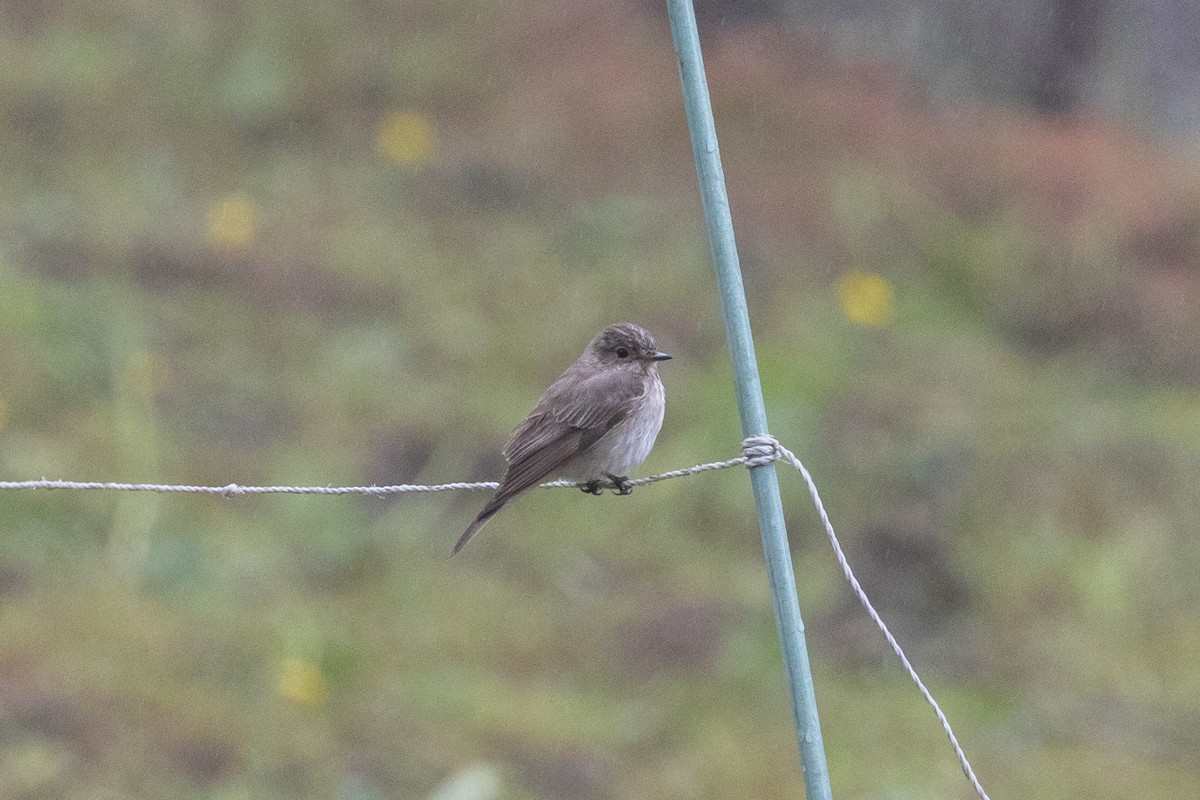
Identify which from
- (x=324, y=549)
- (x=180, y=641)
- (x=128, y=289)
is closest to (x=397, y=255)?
(x=128, y=289)

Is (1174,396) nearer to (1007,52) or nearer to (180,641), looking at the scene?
(1007,52)

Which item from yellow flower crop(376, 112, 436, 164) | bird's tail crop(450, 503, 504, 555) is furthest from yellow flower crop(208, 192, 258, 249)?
bird's tail crop(450, 503, 504, 555)

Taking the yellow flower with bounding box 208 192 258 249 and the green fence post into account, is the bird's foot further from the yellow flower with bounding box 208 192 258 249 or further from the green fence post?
the yellow flower with bounding box 208 192 258 249

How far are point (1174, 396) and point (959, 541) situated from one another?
2340 millimetres

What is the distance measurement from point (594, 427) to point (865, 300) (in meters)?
3.44

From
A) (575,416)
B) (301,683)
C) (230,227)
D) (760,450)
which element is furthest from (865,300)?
(760,450)

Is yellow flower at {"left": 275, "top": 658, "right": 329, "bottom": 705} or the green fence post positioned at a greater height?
the green fence post

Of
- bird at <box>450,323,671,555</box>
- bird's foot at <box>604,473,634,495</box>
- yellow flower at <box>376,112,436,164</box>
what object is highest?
yellow flower at <box>376,112,436,164</box>

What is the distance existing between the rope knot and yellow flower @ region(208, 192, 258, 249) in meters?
5.43

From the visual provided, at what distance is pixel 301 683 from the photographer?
17.7 ft

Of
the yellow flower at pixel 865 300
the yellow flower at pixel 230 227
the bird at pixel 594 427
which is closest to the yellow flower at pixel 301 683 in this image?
the bird at pixel 594 427

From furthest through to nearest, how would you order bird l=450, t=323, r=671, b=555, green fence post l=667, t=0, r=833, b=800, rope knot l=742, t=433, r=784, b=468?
bird l=450, t=323, r=671, b=555
rope knot l=742, t=433, r=784, b=468
green fence post l=667, t=0, r=833, b=800

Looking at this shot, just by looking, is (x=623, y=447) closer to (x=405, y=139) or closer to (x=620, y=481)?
(x=620, y=481)

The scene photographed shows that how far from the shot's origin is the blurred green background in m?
5.86
